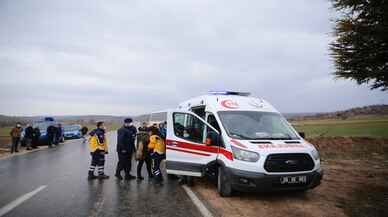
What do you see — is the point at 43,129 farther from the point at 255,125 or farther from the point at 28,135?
the point at 255,125

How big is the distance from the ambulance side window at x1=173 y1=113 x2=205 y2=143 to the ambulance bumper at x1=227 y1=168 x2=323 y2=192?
1501mm

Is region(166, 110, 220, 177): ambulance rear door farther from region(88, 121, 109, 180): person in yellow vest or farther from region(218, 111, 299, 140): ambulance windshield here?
region(88, 121, 109, 180): person in yellow vest

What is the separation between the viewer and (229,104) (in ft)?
26.1

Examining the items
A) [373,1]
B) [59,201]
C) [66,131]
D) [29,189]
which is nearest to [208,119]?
[59,201]

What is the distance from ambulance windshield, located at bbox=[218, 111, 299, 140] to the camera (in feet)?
23.3

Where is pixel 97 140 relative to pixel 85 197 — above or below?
above

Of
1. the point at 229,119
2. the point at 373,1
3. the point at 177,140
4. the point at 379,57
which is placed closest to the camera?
the point at 229,119

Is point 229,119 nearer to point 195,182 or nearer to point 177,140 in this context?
point 177,140

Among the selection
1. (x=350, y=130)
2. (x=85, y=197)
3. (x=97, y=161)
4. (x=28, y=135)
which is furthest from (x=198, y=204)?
(x=350, y=130)

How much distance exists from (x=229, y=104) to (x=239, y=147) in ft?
5.53

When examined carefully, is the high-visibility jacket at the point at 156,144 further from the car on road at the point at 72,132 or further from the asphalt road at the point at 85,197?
the car on road at the point at 72,132

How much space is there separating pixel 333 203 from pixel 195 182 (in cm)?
363

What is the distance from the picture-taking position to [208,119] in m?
7.90

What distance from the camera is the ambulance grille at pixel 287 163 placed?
20.8 feet
